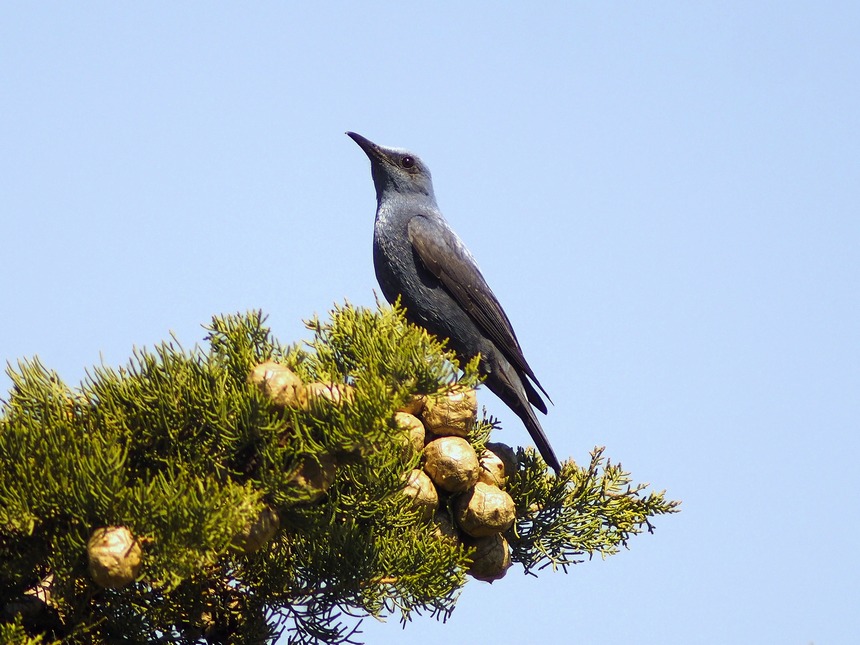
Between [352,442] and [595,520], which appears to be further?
[595,520]

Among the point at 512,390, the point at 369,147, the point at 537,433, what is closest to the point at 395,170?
the point at 369,147

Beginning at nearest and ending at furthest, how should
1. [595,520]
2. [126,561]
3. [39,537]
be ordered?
[126,561]
[39,537]
[595,520]

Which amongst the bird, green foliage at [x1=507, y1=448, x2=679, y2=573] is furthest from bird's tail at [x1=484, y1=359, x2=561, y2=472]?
green foliage at [x1=507, y1=448, x2=679, y2=573]

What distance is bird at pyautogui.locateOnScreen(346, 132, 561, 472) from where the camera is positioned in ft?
17.4

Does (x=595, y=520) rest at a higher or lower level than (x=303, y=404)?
higher

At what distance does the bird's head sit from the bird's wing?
580 mm

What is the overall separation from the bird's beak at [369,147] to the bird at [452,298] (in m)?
0.67

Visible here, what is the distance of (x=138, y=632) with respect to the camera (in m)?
2.64

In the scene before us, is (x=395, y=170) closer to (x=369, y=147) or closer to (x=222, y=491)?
(x=369, y=147)

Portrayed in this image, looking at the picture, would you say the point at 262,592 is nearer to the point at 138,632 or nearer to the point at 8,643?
the point at 138,632

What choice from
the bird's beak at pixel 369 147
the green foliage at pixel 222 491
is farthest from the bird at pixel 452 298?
the green foliage at pixel 222 491

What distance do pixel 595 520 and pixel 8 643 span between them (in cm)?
207

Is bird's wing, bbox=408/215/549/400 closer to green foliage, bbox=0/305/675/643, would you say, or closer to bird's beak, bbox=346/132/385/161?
bird's beak, bbox=346/132/385/161

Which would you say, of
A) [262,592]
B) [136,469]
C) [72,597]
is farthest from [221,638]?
[136,469]
